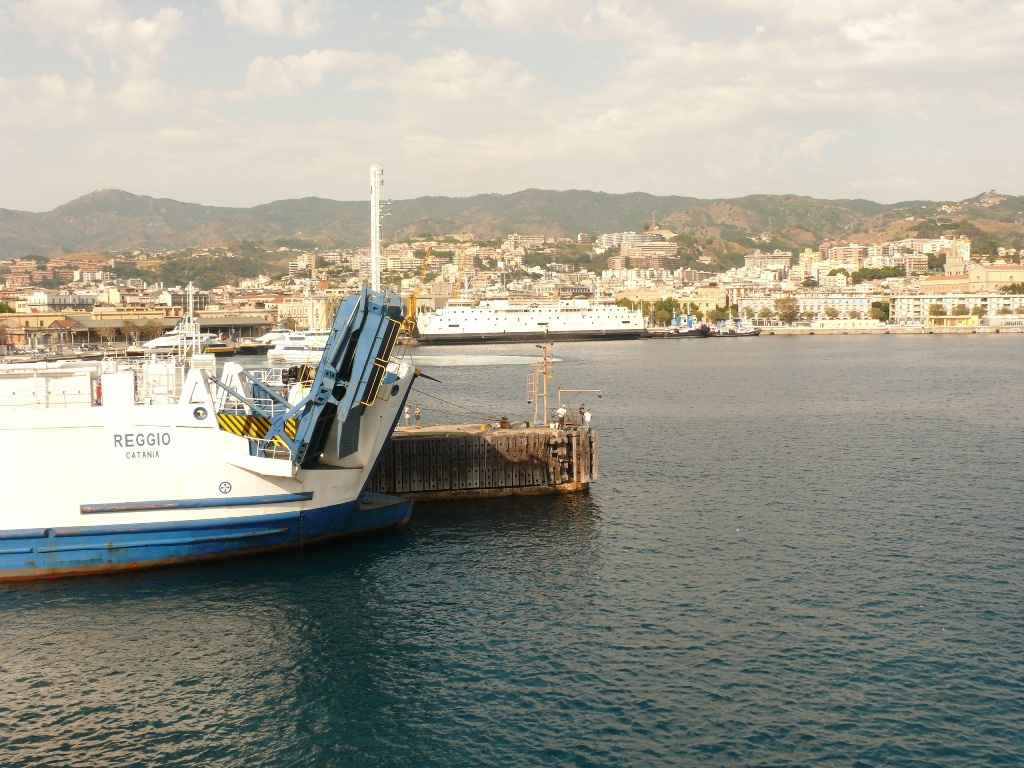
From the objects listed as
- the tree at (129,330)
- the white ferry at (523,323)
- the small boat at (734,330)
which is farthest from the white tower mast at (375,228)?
the small boat at (734,330)

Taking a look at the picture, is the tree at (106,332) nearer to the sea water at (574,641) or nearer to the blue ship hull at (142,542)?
the sea water at (574,641)

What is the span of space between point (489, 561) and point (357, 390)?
5.86 meters

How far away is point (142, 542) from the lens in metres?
22.2

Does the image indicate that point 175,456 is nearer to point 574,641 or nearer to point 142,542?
point 142,542

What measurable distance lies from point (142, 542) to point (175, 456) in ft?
7.55

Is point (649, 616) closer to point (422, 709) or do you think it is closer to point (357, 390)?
point (422, 709)

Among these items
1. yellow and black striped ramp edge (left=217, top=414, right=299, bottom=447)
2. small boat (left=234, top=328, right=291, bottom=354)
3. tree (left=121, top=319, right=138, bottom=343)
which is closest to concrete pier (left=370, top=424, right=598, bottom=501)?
yellow and black striped ramp edge (left=217, top=414, right=299, bottom=447)

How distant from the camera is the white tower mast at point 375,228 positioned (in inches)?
947

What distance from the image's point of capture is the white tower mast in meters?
24.1

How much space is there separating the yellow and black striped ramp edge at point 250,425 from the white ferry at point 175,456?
0.03 m

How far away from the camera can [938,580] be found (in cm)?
2272

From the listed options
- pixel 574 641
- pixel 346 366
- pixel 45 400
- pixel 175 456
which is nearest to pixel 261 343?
pixel 45 400

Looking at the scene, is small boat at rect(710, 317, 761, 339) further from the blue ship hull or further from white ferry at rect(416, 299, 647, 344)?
the blue ship hull

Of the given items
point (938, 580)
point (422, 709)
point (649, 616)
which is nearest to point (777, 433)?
point (938, 580)
